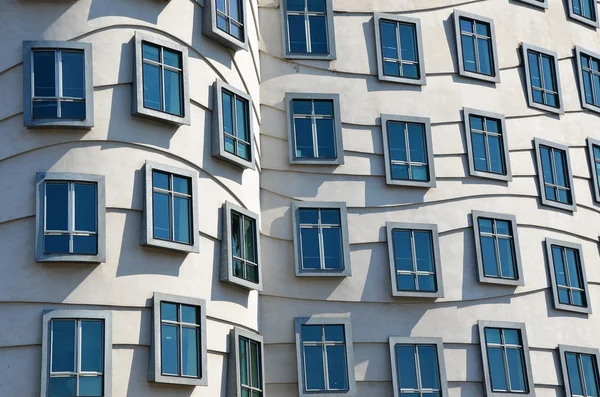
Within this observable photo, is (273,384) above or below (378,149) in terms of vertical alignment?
below

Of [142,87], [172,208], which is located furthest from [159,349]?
[142,87]

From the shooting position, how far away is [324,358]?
Answer: 24703 millimetres

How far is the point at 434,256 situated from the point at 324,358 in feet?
11.8

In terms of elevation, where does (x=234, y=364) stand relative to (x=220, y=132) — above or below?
below

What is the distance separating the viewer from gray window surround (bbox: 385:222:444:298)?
83.9ft

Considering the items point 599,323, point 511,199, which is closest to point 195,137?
point 511,199

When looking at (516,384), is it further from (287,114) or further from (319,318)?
(287,114)

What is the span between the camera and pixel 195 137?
22.9 metres

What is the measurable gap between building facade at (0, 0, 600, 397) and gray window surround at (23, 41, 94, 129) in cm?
4

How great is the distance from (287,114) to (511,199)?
584cm

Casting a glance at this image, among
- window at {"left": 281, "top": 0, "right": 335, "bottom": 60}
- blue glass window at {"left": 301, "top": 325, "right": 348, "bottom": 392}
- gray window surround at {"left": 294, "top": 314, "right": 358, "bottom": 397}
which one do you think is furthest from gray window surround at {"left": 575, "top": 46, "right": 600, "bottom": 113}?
blue glass window at {"left": 301, "top": 325, "right": 348, "bottom": 392}

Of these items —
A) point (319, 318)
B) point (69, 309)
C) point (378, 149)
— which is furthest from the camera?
point (378, 149)

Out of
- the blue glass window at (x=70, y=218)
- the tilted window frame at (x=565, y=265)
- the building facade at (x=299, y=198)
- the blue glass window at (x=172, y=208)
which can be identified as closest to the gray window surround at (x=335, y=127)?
the building facade at (x=299, y=198)

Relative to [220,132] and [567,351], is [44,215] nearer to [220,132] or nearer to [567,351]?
[220,132]
